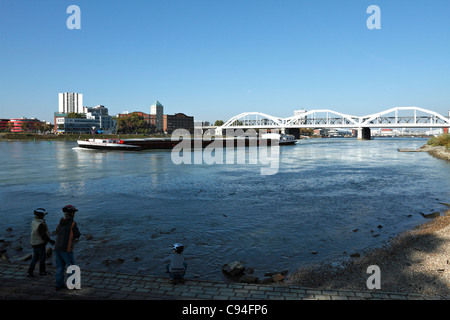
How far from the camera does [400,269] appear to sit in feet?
30.2

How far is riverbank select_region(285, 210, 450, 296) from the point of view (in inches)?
312

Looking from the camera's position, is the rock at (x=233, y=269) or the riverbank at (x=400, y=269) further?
the rock at (x=233, y=269)

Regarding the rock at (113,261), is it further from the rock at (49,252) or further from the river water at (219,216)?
the rock at (49,252)

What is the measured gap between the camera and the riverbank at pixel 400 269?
7.93 metres

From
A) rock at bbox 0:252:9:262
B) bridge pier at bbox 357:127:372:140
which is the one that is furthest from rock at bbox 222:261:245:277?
bridge pier at bbox 357:127:372:140

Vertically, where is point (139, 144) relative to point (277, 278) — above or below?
above

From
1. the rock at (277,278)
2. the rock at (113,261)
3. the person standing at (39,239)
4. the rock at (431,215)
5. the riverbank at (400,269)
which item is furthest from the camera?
the rock at (431,215)

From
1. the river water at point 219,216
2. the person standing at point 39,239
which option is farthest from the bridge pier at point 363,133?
the person standing at point 39,239

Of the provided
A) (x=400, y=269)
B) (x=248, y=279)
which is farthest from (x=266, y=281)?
(x=400, y=269)

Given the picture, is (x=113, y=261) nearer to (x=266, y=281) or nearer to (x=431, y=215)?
(x=266, y=281)
